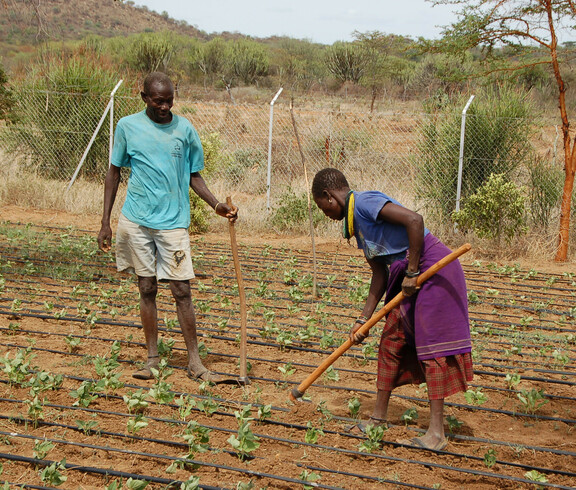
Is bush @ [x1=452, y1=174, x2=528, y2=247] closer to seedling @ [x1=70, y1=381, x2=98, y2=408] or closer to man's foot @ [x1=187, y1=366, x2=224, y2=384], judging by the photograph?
man's foot @ [x1=187, y1=366, x2=224, y2=384]

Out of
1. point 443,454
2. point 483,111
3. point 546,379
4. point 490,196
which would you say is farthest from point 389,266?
point 483,111

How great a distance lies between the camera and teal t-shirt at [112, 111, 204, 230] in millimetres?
4250

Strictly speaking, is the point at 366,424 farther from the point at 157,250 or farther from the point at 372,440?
→ the point at 157,250

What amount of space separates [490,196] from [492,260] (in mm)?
923

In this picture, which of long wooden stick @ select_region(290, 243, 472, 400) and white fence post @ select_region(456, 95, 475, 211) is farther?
white fence post @ select_region(456, 95, 475, 211)

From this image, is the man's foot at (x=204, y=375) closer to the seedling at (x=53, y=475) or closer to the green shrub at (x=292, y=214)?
the seedling at (x=53, y=475)

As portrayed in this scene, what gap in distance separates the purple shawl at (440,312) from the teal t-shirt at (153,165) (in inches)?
63.2

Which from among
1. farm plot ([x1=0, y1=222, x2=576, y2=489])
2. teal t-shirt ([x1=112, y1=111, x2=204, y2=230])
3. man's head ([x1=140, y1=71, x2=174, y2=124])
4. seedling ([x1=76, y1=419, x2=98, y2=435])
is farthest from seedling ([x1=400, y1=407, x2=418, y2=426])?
man's head ([x1=140, y1=71, x2=174, y2=124])

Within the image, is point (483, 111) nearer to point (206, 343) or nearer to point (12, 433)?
point (206, 343)

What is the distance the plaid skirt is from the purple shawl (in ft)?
0.21

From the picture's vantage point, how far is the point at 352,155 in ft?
43.4

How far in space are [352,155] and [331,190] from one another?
986 cm

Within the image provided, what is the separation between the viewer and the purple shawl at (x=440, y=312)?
349cm

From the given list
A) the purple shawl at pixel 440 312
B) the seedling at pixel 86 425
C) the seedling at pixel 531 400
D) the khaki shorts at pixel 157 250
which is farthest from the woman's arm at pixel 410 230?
the seedling at pixel 86 425
